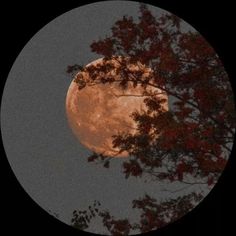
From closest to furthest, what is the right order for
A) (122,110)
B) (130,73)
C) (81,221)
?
(130,73) < (81,221) < (122,110)

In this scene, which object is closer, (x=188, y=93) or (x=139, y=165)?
(x=188, y=93)

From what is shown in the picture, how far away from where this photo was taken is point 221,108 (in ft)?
36.3

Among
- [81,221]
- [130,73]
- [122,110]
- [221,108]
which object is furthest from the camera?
[122,110]

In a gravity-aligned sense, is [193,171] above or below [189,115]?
below

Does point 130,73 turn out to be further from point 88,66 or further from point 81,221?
point 81,221

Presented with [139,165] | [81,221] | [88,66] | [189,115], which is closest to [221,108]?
[189,115]

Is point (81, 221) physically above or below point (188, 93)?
below

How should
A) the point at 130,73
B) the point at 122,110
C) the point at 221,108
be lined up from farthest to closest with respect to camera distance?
the point at 122,110 → the point at 130,73 → the point at 221,108

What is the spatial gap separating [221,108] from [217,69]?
89 cm

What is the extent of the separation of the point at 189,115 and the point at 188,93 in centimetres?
49

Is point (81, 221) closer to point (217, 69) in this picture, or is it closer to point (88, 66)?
point (88, 66)

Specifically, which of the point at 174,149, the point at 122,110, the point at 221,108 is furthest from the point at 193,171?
the point at 122,110

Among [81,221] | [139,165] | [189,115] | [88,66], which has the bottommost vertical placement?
[81,221]

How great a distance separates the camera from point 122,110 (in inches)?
628
